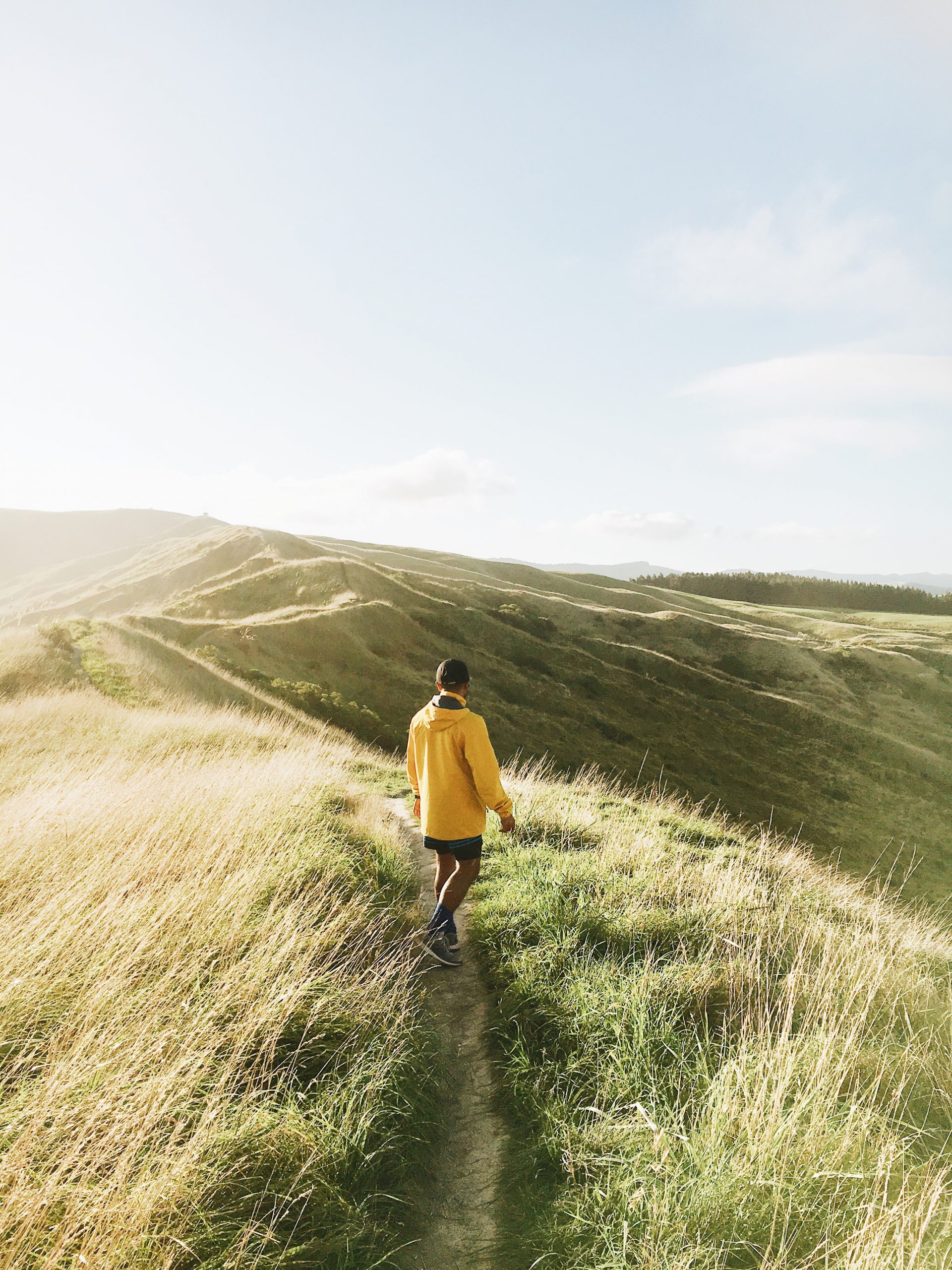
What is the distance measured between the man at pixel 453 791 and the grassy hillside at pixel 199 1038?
52 cm

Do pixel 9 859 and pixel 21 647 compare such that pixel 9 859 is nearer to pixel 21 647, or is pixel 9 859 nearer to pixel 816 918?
pixel 816 918

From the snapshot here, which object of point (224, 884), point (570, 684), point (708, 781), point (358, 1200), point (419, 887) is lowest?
point (708, 781)

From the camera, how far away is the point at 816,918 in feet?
20.3

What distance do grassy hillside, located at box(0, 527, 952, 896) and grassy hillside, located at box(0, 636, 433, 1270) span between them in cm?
2409

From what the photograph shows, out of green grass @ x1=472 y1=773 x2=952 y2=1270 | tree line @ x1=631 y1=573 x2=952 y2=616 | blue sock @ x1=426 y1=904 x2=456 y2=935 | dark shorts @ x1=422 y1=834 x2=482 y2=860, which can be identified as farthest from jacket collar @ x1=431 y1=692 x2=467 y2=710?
tree line @ x1=631 y1=573 x2=952 y2=616

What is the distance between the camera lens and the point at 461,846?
6.02 m

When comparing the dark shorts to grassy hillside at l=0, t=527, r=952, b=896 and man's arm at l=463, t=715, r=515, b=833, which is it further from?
grassy hillside at l=0, t=527, r=952, b=896

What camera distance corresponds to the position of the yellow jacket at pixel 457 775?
5777 mm

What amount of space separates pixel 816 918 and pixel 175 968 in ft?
18.5

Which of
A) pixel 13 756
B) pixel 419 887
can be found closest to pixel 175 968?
pixel 419 887

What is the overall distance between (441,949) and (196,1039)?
9.12ft

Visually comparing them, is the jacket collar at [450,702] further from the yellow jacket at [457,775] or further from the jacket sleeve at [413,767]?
the jacket sleeve at [413,767]

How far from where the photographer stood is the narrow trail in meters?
3.30

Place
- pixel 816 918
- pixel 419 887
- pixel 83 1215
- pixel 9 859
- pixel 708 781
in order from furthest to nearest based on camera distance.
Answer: pixel 708 781
pixel 419 887
pixel 816 918
pixel 9 859
pixel 83 1215
